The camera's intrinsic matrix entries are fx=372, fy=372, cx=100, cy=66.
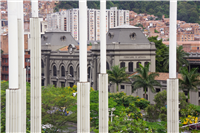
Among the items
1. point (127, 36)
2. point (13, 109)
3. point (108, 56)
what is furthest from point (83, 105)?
point (127, 36)

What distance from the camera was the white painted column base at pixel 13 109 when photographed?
48.3 ft

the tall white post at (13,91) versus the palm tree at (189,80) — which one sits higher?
the tall white post at (13,91)

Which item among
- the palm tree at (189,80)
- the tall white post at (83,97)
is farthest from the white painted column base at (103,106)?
the palm tree at (189,80)

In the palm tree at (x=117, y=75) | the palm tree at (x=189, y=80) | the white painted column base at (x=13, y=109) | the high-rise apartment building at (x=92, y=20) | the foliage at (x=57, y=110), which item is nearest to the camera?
the white painted column base at (x=13, y=109)

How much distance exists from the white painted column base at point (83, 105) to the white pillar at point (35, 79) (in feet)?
7.15

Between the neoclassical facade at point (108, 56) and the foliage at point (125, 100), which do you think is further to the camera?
the neoclassical facade at point (108, 56)

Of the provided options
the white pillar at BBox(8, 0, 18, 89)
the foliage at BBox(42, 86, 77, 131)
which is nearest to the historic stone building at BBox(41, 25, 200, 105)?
the foliage at BBox(42, 86, 77, 131)

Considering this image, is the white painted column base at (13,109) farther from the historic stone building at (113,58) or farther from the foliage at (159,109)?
the historic stone building at (113,58)

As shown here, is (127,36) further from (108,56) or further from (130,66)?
(130,66)

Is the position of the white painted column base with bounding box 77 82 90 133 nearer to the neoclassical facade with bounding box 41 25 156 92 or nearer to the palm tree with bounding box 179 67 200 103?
the palm tree with bounding box 179 67 200 103

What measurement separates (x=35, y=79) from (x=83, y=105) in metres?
2.77

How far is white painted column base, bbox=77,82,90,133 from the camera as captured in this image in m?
16.2

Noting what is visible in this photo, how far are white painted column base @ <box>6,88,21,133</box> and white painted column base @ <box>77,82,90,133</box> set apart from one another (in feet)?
8.93

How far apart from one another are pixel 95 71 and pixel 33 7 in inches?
Result: 1864
